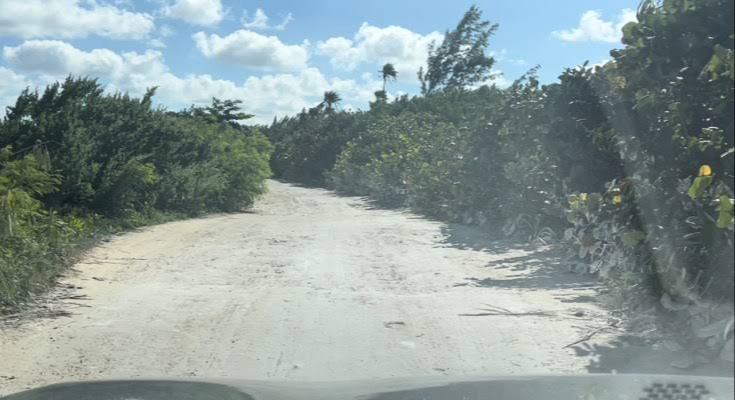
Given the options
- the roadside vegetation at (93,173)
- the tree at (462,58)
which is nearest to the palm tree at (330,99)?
the tree at (462,58)

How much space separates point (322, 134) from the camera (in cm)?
5172

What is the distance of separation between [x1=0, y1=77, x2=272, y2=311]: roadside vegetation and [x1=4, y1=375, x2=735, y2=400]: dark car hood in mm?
4635

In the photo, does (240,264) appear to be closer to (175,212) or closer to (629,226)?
(629,226)

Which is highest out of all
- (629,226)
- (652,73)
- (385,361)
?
(652,73)

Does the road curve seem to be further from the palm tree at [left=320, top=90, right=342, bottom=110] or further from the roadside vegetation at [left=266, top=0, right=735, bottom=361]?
the palm tree at [left=320, top=90, right=342, bottom=110]

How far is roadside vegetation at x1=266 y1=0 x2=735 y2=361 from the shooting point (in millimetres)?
6078

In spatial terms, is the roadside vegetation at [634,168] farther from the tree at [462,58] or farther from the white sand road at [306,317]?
the tree at [462,58]

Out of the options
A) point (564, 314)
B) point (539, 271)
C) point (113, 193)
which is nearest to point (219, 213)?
point (113, 193)

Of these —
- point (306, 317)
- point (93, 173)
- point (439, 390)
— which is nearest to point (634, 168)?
point (306, 317)

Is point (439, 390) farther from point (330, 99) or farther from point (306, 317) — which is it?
point (330, 99)

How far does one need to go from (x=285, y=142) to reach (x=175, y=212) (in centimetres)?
4015

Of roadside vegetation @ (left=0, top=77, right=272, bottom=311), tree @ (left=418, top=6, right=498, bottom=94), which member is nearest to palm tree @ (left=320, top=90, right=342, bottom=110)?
tree @ (left=418, top=6, right=498, bottom=94)

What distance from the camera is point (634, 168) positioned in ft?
26.0

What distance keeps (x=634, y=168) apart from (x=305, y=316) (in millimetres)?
3837
